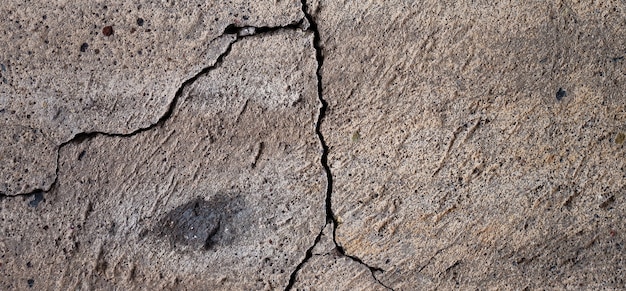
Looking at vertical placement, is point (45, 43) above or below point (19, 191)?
above

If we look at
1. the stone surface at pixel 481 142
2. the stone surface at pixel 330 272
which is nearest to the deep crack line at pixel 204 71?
the stone surface at pixel 481 142

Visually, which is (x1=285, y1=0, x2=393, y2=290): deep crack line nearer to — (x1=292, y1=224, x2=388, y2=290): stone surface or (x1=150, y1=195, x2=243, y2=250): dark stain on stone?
(x1=292, y1=224, x2=388, y2=290): stone surface

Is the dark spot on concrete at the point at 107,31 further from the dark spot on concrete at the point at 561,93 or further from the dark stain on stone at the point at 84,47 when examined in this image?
the dark spot on concrete at the point at 561,93

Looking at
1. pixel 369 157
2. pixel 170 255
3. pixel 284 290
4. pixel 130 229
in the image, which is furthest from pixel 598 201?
pixel 130 229

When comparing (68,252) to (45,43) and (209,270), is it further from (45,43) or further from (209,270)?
(45,43)

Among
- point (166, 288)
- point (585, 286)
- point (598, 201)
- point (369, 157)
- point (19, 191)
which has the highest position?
point (19, 191)

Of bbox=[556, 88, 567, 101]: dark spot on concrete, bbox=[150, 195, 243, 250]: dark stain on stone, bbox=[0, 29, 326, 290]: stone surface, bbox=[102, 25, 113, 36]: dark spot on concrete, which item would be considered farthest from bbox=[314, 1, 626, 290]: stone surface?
bbox=[102, 25, 113, 36]: dark spot on concrete

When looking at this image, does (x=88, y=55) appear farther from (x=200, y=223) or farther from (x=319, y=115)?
(x=319, y=115)

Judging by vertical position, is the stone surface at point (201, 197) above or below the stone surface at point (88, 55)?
below

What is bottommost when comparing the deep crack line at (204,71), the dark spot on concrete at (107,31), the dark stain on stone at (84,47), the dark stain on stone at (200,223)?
the dark stain on stone at (200,223)
